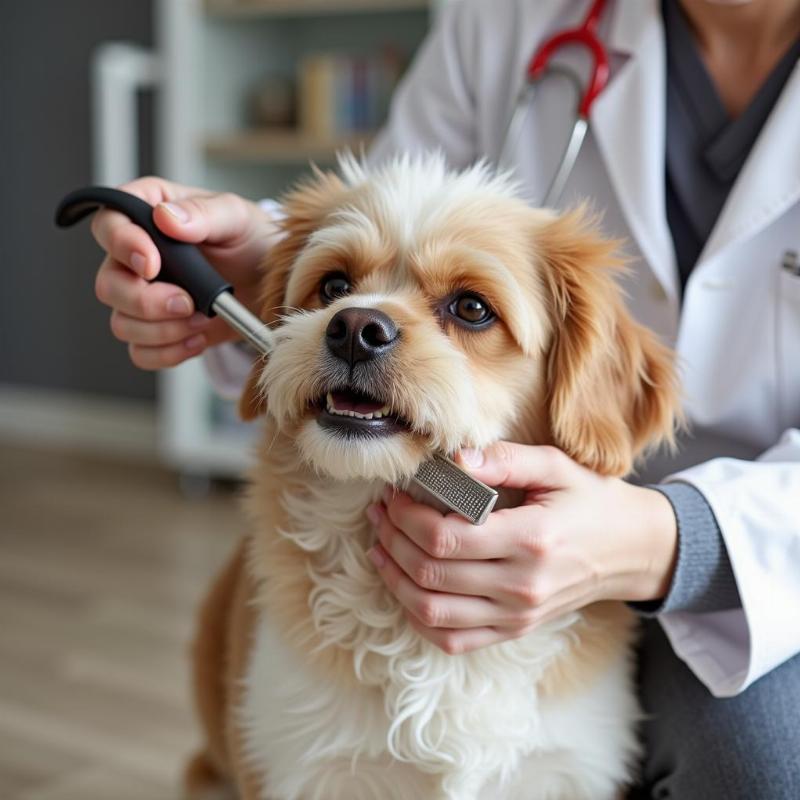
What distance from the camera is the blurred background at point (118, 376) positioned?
1.86 m

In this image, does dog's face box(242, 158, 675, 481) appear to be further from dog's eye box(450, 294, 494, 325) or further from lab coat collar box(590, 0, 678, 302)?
lab coat collar box(590, 0, 678, 302)

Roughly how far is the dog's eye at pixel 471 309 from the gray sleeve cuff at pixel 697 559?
8.9 inches

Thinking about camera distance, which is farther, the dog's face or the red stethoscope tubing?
the red stethoscope tubing

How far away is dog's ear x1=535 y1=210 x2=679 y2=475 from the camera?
96 cm

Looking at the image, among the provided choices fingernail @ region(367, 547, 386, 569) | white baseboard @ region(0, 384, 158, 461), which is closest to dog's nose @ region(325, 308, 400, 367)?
fingernail @ region(367, 547, 386, 569)

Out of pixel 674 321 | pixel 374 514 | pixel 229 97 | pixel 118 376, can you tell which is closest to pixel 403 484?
pixel 374 514

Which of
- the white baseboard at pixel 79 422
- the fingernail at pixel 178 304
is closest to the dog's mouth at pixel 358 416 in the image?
the fingernail at pixel 178 304

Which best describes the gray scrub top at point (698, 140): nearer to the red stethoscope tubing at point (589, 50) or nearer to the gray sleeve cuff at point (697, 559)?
the red stethoscope tubing at point (589, 50)

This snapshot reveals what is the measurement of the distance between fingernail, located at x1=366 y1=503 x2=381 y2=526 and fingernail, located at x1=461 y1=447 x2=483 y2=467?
0.12 meters

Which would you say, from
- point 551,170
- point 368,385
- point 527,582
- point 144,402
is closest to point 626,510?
point 527,582

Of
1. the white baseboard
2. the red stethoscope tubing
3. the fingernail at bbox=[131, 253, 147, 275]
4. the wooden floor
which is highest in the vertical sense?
the red stethoscope tubing

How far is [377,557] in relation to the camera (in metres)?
0.98

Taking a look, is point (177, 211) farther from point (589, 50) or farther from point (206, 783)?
point (206, 783)

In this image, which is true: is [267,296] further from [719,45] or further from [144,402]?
[144,402]
